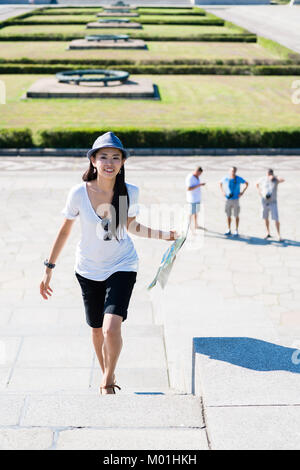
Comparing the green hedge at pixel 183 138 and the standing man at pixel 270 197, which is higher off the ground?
the green hedge at pixel 183 138

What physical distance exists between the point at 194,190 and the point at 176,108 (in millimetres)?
11431

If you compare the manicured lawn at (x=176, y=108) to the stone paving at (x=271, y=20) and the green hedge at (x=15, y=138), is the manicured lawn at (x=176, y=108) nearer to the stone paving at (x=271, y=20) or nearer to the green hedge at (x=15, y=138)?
the green hedge at (x=15, y=138)

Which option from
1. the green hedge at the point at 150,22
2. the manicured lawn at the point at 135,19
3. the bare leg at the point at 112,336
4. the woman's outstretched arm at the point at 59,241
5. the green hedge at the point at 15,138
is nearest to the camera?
the bare leg at the point at 112,336

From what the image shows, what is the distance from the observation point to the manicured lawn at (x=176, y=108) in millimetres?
18719

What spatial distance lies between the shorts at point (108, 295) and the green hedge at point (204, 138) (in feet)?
41.8

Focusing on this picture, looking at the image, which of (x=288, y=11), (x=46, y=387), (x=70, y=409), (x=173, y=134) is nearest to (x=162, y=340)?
(x=46, y=387)

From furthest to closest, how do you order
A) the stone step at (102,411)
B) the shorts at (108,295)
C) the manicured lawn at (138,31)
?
1. the manicured lawn at (138,31)
2. the shorts at (108,295)
3. the stone step at (102,411)

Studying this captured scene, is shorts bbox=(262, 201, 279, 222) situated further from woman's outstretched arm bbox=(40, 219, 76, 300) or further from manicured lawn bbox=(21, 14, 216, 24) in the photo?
manicured lawn bbox=(21, 14, 216, 24)

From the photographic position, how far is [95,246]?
13.2ft

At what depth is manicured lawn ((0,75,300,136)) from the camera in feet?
61.4

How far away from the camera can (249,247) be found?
9695 millimetres

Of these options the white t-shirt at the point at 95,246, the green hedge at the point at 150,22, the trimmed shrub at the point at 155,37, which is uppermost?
the green hedge at the point at 150,22
